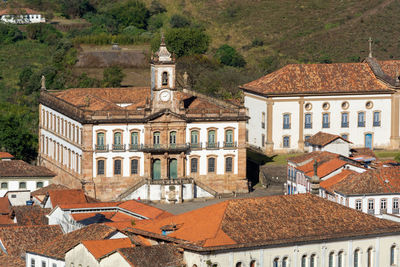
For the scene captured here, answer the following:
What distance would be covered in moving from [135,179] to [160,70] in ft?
27.1

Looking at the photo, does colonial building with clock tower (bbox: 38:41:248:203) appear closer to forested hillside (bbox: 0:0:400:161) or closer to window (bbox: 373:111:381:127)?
window (bbox: 373:111:381:127)

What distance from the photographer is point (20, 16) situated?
188250 mm

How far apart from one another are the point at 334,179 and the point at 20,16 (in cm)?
10227

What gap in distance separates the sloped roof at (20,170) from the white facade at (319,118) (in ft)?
61.7

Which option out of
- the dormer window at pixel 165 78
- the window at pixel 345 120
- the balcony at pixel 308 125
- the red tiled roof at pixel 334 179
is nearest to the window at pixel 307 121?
the balcony at pixel 308 125

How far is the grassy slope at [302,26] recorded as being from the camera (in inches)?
6378

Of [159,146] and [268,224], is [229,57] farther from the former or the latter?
[268,224]

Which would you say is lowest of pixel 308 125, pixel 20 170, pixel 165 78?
pixel 20 170

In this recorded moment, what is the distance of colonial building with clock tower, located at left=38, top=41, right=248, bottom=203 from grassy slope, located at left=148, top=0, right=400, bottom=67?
5529 centimetres

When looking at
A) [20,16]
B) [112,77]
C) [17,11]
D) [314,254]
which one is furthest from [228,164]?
[17,11]

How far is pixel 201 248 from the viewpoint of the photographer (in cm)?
6481

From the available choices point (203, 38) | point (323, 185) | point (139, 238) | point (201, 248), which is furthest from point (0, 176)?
point (203, 38)

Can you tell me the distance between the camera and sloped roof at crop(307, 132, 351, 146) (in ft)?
356

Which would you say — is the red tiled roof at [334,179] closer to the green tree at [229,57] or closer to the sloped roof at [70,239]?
the sloped roof at [70,239]
